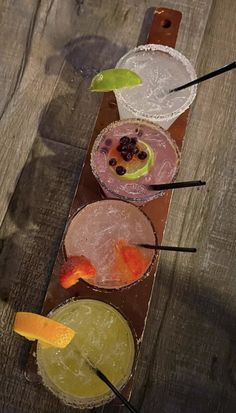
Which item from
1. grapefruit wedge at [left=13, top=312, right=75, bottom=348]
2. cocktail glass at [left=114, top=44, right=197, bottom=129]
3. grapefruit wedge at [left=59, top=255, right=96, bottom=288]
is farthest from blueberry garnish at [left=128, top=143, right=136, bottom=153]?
grapefruit wedge at [left=13, top=312, right=75, bottom=348]

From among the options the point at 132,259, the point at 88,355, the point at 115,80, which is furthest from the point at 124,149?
the point at 88,355

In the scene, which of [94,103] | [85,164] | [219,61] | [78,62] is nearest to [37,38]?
[78,62]

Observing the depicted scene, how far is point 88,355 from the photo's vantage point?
1.69 meters

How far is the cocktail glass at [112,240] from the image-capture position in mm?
1716

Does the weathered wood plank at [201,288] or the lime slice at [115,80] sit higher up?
the lime slice at [115,80]

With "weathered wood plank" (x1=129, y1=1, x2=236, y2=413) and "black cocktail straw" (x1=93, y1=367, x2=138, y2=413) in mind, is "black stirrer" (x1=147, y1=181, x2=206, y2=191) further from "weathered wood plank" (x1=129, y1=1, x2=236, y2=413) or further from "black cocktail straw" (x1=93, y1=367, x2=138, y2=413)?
"black cocktail straw" (x1=93, y1=367, x2=138, y2=413)

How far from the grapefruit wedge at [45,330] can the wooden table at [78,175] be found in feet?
0.74

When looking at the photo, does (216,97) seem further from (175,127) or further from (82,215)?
(82,215)

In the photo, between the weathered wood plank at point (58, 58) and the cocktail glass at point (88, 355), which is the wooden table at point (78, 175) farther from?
the cocktail glass at point (88, 355)

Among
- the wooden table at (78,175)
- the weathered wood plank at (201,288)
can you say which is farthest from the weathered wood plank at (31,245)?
the weathered wood plank at (201,288)

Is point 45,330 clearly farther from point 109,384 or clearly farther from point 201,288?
point 201,288

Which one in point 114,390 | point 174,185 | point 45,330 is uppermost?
point 174,185

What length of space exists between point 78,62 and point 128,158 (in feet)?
1.57

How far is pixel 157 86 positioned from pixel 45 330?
2.84 ft
